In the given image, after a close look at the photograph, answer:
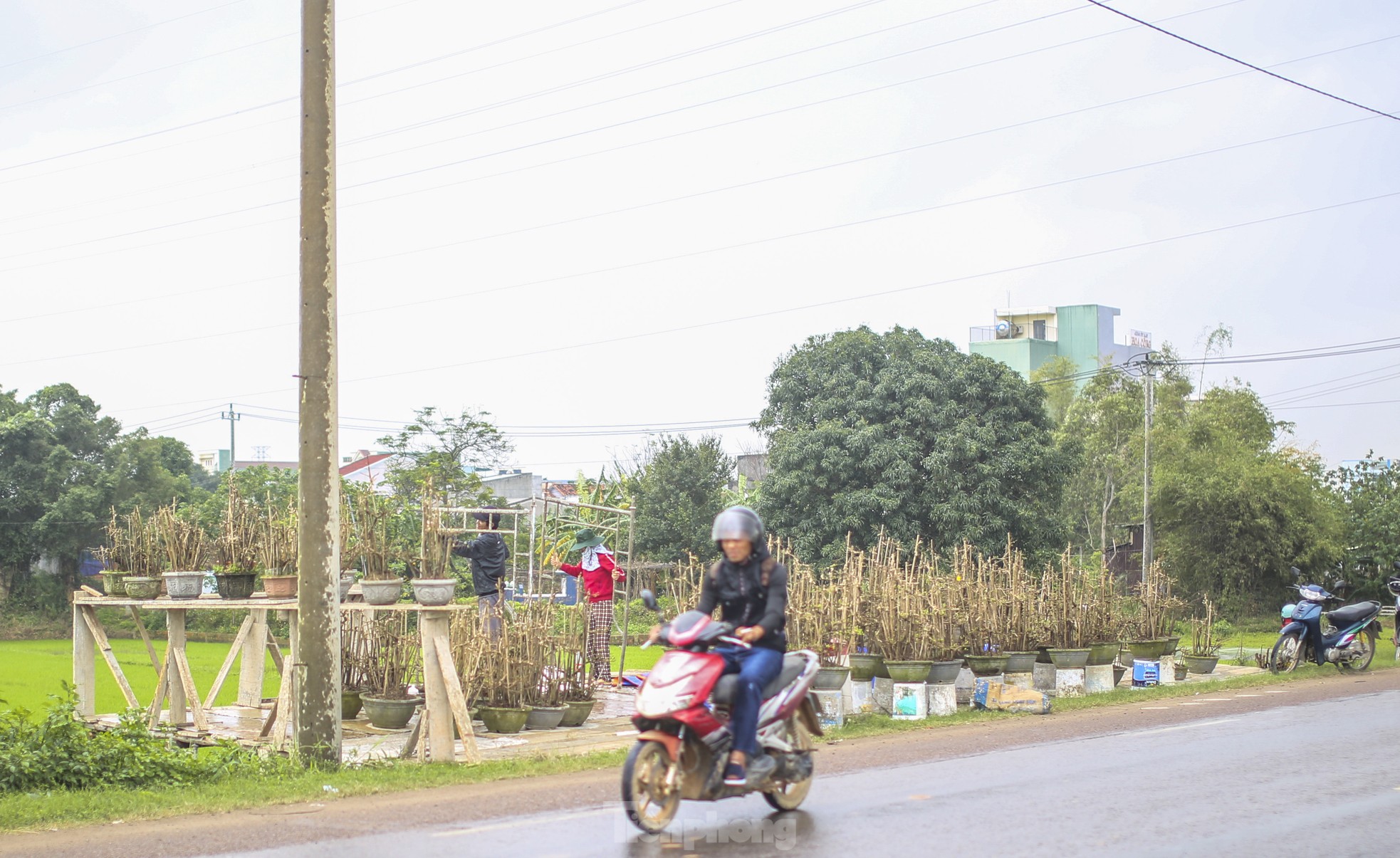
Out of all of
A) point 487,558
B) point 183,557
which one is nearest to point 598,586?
point 487,558

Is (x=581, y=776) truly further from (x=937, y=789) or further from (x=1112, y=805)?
(x=1112, y=805)

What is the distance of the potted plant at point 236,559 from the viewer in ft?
40.4

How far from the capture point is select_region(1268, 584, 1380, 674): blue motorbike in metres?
17.9

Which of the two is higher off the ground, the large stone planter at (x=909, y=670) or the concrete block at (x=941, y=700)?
the large stone planter at (x=909, y=670)

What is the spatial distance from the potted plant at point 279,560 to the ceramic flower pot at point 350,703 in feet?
5.00

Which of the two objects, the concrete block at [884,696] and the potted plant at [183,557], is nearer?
the potted plant at [183,557]

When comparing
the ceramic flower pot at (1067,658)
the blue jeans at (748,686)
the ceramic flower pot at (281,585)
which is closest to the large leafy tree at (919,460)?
the ceramic flower pot at (1067,658)

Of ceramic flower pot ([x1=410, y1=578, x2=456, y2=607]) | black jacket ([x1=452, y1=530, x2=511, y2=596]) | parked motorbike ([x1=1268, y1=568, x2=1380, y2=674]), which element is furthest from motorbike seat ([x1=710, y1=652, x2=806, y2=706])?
parked motorbike ([x1=1268, y1=568, x2=1380, y2=674])

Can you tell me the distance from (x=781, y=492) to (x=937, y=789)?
77.4 ft

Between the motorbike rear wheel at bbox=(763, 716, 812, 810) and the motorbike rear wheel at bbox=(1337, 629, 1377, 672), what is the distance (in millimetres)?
13760

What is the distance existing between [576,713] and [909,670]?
3601 millimetres

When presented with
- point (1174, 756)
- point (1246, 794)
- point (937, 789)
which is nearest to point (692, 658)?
point (937, 789)

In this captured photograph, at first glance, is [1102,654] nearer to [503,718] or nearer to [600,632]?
[600,632]

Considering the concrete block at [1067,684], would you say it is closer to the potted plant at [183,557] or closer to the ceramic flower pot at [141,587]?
the potted plant at [183,557]
